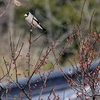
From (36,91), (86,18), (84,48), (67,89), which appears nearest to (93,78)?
(84,48)

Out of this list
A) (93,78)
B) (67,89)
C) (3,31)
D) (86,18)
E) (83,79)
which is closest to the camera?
(93,78)

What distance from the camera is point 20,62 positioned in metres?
13.6

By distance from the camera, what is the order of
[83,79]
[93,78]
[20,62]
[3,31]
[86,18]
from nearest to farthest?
[93,78] < [83,79] < [20,62] < [86,18] < [3,31]

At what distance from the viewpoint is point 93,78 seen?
3.56 metres

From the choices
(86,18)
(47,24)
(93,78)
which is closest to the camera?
(93,78)

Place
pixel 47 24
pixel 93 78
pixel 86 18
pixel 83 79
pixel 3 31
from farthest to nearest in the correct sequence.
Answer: pixel 3 31 < pixel 47 24 < pixel 86 18 < pixel 83 79 < pixel 93 78

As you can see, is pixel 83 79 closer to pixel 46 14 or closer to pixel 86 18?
pixel 86 18

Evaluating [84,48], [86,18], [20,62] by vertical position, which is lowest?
[84,48]

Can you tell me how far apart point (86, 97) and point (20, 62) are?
988 cm

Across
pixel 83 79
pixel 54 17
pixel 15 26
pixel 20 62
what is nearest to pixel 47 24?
pixel 54 17

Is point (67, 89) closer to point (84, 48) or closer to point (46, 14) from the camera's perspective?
point (84, 48)

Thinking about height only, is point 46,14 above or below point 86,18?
above

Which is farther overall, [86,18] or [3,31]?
[3,31]

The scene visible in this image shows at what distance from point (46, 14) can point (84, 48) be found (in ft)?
60.5
